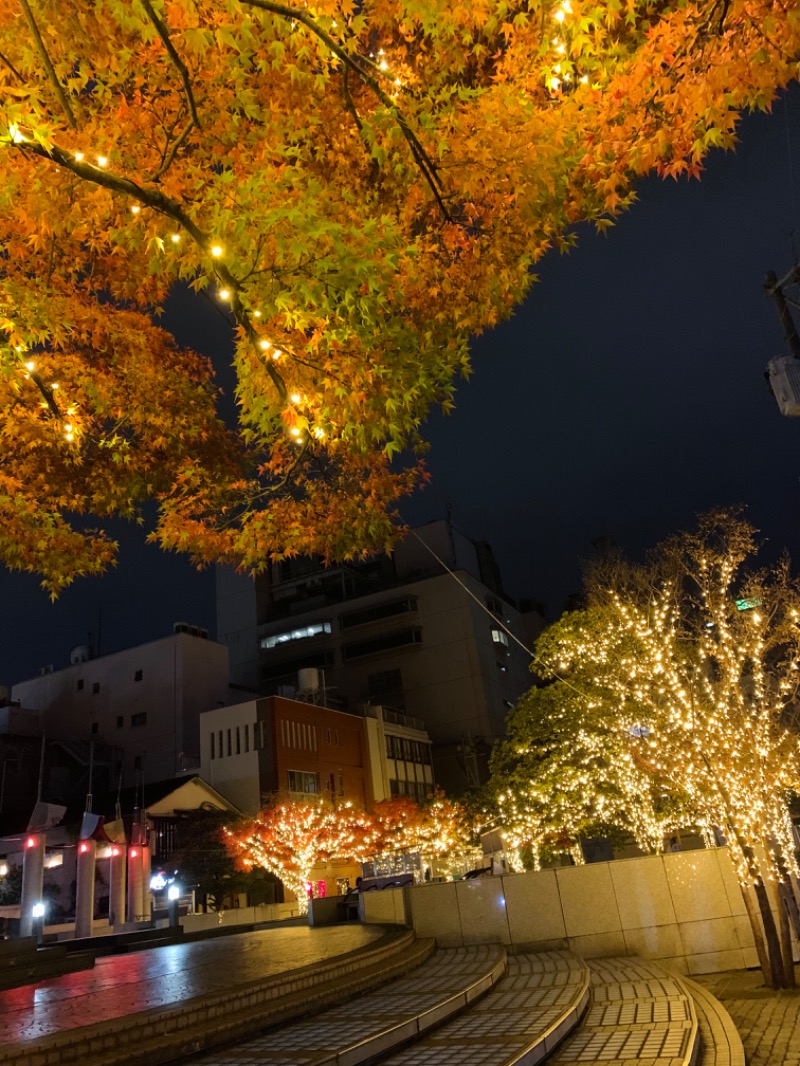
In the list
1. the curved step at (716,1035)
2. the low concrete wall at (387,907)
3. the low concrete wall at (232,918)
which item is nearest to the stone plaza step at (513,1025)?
the curved step at (716,1035)

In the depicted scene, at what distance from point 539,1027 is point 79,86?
856 cm

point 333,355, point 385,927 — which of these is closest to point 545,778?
point 385,927

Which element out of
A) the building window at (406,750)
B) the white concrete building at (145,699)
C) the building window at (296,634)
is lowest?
the building window at (406,750)

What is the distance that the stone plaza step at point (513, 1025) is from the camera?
5371mm

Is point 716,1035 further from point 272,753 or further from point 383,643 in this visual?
point 383,643

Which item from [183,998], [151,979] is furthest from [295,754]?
[183,998]

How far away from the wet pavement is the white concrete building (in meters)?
26.8

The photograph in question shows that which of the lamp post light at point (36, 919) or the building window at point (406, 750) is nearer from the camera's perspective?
the lamp post light at point (36, 919)

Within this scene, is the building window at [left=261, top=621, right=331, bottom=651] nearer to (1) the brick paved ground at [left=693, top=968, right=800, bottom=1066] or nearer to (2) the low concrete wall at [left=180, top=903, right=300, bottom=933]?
(2) the low concrete wall at [left=180, top=903, right=300, bottom=933]

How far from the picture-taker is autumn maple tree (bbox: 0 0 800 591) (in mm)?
Answer: 5172

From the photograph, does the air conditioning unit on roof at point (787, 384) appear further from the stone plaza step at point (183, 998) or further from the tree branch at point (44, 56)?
the tree branch at point (44, 56)

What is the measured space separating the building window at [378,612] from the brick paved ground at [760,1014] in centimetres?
4066

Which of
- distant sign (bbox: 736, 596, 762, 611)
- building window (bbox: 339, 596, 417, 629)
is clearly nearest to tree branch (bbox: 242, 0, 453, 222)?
distant sign (bbox: 736, 596, 762, 611)

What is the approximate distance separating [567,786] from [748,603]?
40.1 feet
